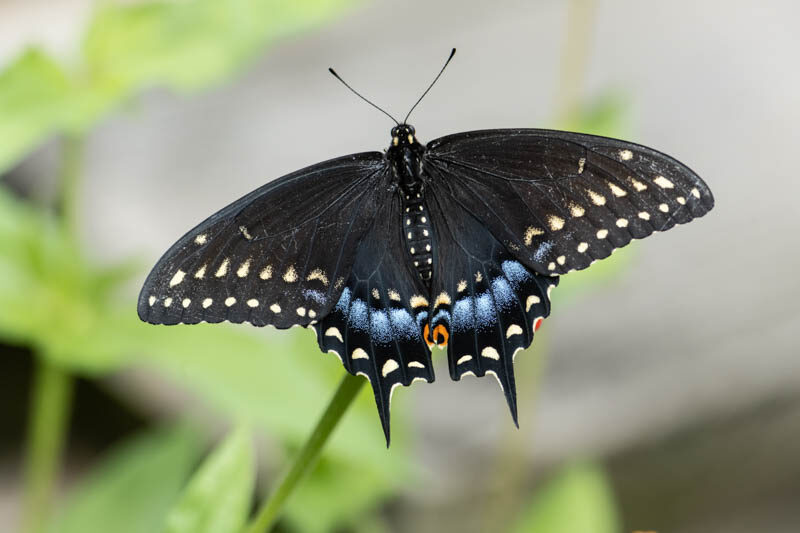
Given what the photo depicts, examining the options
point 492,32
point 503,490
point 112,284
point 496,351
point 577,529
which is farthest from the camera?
point 492,32

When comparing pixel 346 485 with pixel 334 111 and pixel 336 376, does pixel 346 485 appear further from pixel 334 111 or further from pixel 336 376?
pixel 334 111

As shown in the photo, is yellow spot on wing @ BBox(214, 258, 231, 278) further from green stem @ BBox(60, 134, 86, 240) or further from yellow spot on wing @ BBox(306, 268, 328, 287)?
green stem @ BBox(60, 134, 86, 240)

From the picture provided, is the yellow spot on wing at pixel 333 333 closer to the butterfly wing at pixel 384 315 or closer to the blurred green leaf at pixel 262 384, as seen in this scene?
the butterfly wing at pixel 384 315

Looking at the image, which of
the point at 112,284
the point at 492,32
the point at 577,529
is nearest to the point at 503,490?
the point at 577,529

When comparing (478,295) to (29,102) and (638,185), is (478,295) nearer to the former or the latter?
(638,185)

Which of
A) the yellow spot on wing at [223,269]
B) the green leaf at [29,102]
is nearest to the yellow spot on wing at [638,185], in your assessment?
the yellow spot on wing at [223,269]

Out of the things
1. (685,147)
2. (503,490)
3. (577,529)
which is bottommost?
(577,529)

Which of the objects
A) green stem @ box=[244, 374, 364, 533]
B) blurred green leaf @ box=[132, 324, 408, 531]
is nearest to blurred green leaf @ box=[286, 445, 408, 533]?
blurred green leaf @ box=[132, 324, 408, 531]
